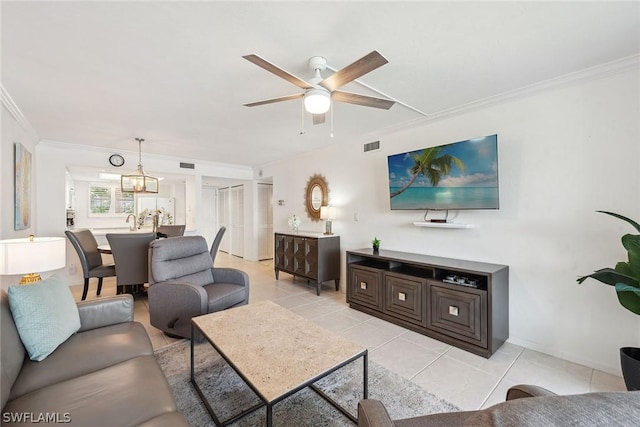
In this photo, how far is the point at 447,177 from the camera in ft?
9.73

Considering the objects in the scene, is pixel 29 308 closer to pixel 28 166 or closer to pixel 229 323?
pixel 229 323

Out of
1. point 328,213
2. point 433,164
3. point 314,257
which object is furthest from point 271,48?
point 314,257

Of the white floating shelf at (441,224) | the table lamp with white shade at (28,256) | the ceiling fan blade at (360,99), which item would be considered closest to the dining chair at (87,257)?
the table lamp with white shade at (28,256)

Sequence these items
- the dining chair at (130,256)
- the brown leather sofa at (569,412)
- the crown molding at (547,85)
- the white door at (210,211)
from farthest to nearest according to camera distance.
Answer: the white door at (210,211) → the dining chair at (130,256) → the crown molding at (547,85) → the brown leather sofa at (569,412)

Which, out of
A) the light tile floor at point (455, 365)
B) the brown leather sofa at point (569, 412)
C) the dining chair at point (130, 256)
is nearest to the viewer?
the brown leather sofa at point (569, 412)

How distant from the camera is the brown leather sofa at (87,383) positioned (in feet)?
3.64

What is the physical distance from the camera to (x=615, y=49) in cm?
195

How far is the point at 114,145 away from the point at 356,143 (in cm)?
406

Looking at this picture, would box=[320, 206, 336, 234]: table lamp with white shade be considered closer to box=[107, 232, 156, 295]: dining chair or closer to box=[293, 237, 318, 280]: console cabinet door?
box=[293, 237, 318, 280]: console cabinet door

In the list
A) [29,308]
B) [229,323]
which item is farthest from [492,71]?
[29,308]

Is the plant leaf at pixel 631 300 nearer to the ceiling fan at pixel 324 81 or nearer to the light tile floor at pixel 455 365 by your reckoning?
the light tile floor at pixel 455 365

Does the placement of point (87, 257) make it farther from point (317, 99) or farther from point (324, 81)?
point (324, 81)

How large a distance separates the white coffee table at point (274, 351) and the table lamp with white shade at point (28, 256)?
43.3 inches

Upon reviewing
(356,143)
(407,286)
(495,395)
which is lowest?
(495,395)
